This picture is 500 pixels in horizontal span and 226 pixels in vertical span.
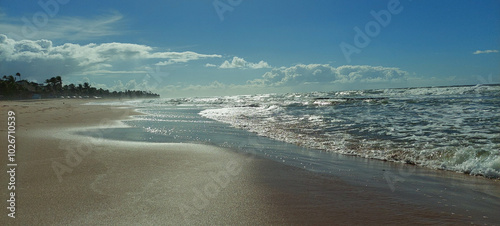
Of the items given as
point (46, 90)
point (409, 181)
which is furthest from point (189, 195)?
point (46, 90)

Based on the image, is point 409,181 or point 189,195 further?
point 409,181

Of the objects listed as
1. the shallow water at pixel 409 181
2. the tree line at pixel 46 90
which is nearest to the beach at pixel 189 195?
the shallow water at pixel 409 181

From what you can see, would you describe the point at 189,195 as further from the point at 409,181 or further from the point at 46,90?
the point at 46,90

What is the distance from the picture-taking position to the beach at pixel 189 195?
3.53m

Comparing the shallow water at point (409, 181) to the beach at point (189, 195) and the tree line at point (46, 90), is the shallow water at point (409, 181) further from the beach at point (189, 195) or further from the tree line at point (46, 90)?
the tree line at point (46, 90)

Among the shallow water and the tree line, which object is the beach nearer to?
the shallow water

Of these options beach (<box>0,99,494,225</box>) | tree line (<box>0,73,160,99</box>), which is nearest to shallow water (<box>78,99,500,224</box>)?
beach (<box>0,99,494,225</box>)

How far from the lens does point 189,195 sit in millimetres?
4246

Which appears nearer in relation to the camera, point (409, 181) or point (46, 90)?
point (409, 181)

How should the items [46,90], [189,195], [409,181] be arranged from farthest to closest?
[46,90] → [409,181] → [189,195]

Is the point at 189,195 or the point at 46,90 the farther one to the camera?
the point at 46,90

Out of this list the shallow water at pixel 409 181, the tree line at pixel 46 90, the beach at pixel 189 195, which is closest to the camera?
the beach at pixel 189 195

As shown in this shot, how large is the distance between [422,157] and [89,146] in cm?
824

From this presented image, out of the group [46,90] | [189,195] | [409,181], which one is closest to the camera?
[189,195]
